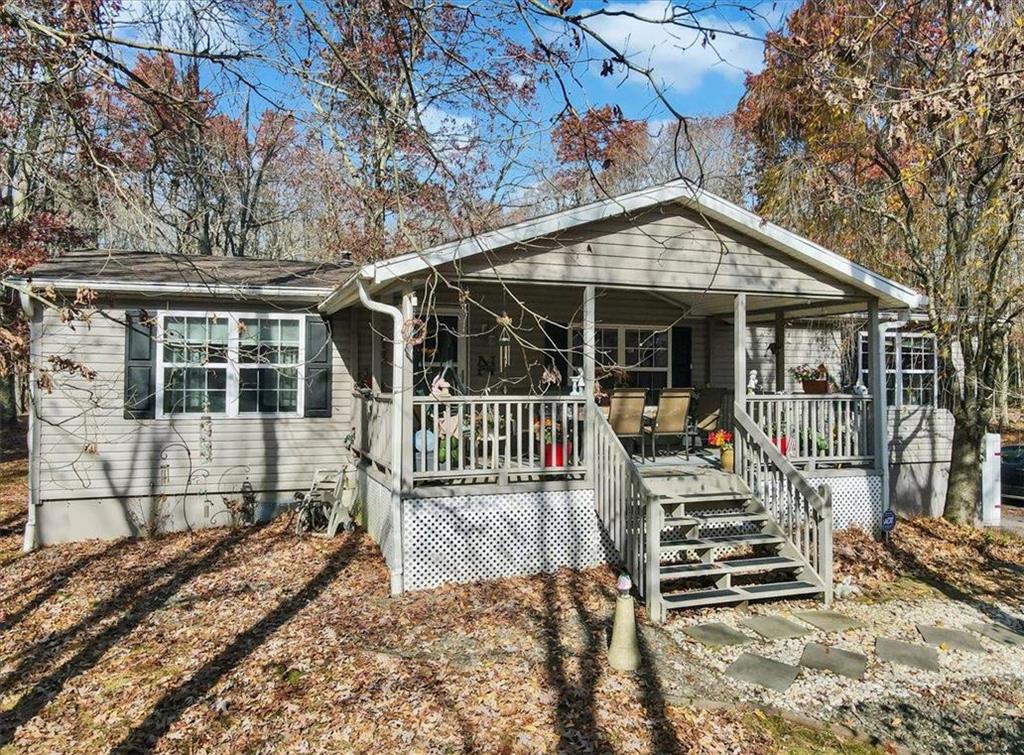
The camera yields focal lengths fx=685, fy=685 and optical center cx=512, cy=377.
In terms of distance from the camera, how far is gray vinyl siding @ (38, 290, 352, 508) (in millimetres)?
8727

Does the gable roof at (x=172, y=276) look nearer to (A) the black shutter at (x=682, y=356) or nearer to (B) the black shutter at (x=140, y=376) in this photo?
(B) the black shutter at (x=140, y=376)

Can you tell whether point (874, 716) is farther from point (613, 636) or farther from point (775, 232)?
point (775, 232)

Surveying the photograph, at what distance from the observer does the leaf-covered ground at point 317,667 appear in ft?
14.6

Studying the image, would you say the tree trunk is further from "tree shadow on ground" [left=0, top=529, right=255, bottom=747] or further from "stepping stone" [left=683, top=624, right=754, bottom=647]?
"tree shadow on ground" [left=0, top=529, right=255, bottom=747]

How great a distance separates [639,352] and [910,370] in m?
4.95

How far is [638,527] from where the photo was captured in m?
6.82

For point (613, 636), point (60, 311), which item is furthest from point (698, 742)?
point (60, 311)

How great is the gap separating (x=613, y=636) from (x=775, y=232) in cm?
534

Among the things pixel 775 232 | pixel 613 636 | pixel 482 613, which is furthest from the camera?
pixel 775 232

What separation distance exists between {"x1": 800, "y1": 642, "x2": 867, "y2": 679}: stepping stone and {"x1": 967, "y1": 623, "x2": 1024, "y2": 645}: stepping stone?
151cm

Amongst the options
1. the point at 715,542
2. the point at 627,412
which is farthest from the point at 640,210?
the point at 715,542

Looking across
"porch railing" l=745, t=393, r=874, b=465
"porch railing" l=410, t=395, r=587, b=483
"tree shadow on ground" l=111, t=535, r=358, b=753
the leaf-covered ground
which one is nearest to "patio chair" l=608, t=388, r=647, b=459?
"porch railing" l=410, t=395, r=587, b=483

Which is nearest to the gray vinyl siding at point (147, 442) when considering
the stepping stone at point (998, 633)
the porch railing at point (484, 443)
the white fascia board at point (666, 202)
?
the porch railing at point (484, 443)

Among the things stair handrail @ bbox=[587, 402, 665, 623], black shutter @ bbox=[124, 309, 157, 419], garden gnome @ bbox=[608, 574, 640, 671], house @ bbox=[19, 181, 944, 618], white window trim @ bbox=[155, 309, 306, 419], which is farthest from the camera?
white window trim @ bbox=[155, 309, 306, 419]
